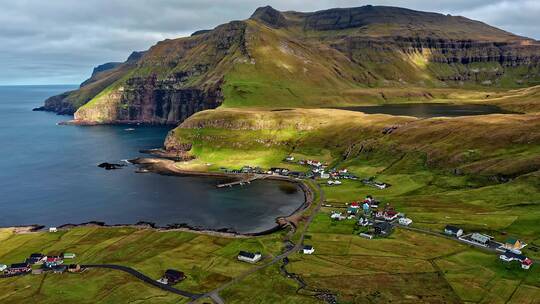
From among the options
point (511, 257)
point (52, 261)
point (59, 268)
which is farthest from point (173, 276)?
Answer: point (511, 257)

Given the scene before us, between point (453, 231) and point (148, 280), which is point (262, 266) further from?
point (453, 231)

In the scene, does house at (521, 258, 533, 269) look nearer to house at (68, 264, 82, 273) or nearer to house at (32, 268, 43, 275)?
house at (68, 264, 82, 273)

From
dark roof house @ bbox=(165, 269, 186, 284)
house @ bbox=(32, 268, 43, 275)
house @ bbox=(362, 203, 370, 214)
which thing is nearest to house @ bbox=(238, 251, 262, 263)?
dark roof house @ bbox=(165, 269, 186, 284)

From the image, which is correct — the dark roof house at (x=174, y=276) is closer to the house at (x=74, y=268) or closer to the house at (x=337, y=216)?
the house at (x=74, y=268)

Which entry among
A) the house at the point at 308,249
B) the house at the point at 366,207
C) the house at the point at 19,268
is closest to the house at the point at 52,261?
the house at the point at 19,268

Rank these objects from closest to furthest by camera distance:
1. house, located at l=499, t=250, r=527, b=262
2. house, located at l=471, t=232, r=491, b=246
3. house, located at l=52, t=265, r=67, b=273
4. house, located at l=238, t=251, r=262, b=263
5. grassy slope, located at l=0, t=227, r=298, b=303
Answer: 1. house, located at l=499, t=250, r=527, b=262
2. grassy slope, located at l=0, t=227, r=298, b=303
3. house, located at l=471, t=232, r=491, b=246
4. house, located at l=238, t=251, r=262, b=263
5. house, located at l=52, t=265, r=67, b=273

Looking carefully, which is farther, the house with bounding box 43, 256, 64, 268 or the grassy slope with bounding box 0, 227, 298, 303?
the house with bounding box 43, 256, 64, 268

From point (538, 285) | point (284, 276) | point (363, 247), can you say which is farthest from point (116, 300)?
point (538, 285)
